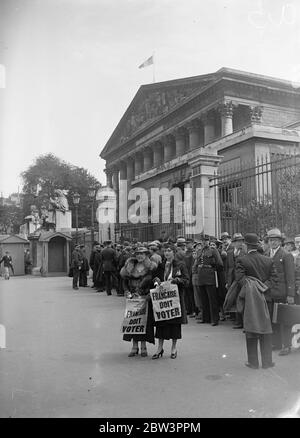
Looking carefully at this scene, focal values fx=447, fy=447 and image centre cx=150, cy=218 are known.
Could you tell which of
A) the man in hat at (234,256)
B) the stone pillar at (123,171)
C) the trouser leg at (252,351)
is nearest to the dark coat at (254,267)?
the trouser leg at (252,351)

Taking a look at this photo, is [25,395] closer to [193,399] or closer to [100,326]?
[193,399]

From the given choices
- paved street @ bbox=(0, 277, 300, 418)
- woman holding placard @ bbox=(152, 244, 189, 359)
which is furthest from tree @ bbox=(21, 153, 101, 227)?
woman holding placard @ bbox=(152, 244, 189, 359)

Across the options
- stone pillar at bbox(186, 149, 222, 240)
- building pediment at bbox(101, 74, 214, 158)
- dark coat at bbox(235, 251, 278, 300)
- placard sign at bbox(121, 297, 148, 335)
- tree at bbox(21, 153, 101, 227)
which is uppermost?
building pediment at bbox(101, 74, 214, 158)

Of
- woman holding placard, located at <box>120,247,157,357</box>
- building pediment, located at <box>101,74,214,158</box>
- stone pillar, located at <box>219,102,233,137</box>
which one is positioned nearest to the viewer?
woman holding placard, located at <box>120,247,157,357</box>

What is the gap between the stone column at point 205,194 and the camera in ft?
40.8

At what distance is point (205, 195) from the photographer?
12602mm

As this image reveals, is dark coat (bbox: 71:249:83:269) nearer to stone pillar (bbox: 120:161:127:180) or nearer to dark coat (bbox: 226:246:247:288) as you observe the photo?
dark coat (bbox: 226:246:247:288)

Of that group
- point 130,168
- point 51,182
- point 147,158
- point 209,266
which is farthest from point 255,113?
point 51,182

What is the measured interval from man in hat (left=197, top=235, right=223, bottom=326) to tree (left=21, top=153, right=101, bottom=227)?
48649 millimetres

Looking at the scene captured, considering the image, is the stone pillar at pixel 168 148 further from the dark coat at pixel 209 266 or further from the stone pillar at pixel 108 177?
the dark coat at pixel 209 266

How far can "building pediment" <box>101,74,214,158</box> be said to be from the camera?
40.1 metres

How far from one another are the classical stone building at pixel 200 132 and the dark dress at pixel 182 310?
18.1ft

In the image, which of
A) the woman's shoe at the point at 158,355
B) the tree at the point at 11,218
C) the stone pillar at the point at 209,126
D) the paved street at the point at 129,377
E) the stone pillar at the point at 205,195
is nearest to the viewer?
the paved street at the point at 129,377
